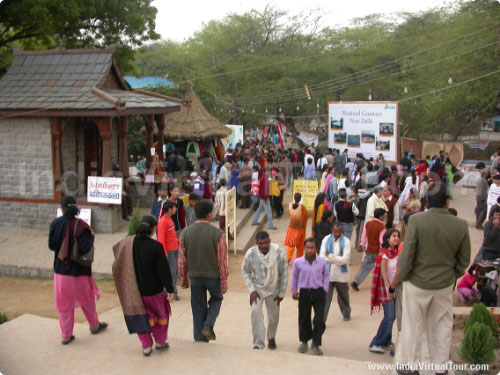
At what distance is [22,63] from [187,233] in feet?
35.4

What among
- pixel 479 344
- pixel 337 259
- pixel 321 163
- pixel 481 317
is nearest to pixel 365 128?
pixel 321 163

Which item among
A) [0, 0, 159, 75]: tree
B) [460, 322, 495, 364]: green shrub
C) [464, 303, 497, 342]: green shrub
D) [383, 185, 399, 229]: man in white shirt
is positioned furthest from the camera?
[0, 0, 159, 75]: tree

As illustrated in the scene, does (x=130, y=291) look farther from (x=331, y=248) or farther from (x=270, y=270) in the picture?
(x=331, y=248)

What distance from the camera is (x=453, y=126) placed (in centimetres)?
2756

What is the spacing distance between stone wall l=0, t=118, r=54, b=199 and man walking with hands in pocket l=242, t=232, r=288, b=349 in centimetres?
846

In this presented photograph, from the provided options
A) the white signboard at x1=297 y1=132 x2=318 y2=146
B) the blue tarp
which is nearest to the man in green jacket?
the blue tarp

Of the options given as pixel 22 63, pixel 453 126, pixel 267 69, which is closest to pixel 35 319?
pixel 22 63

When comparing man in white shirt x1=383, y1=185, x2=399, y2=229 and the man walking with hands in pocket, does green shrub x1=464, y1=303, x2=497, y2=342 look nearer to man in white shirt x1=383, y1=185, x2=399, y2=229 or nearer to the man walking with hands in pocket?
the man walking with hands in pocket

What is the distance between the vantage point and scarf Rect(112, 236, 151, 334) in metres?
5.52

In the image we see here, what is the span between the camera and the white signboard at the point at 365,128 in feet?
70.7

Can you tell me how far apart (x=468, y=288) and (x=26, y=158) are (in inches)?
407

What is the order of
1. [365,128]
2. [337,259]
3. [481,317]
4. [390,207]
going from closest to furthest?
[481,317]
[337,259]
[390,207]
[365,128]

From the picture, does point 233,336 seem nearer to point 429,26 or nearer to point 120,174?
point 120,174

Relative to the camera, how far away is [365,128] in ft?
72.9
